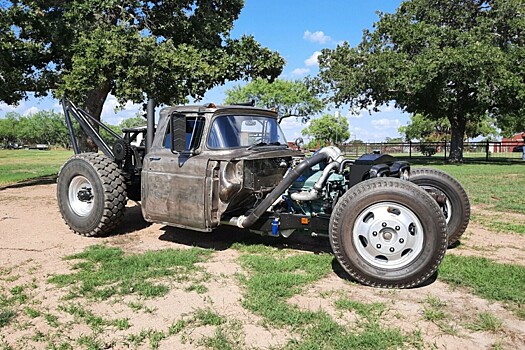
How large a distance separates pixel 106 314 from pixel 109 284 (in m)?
0.84

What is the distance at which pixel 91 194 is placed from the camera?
22.8ft

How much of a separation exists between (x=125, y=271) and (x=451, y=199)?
4.45m

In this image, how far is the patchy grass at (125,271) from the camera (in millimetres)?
4355

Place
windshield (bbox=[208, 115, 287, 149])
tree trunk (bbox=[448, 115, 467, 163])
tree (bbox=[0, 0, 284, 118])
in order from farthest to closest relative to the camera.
A: tree trunk (bbox=[448, 115, 467, 163])
tree (bbox=[0, 0, 284, 118])
windshield (bbox=[208, 115, 287, 149])

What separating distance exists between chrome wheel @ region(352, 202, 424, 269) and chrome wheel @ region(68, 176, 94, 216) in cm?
461

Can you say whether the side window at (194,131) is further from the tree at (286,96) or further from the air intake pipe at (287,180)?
the tree at (286,96)

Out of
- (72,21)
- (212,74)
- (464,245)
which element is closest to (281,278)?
(464,245)

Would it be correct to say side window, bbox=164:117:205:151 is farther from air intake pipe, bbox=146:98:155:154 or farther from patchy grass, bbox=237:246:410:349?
patchy grass, bbox=237:246:410:349

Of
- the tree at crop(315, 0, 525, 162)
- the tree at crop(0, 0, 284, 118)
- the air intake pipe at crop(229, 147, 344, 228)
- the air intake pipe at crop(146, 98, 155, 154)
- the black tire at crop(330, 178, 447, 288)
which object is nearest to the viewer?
the black tire at crop(330, 178, 447, 288)

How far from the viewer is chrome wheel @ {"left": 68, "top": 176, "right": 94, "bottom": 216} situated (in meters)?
6.95

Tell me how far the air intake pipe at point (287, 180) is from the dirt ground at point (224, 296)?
21.4 inches

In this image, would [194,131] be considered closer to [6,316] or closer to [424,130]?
[6,316]

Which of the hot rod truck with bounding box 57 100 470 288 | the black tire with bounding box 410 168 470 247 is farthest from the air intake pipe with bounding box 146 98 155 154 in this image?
the black tire with bounding box 410 168 470 247

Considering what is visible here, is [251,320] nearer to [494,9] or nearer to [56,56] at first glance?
[56,56]
